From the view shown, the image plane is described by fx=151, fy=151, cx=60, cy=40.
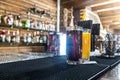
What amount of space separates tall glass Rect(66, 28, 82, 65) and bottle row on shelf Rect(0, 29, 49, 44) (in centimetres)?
268

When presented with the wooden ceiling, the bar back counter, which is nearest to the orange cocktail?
the bar back counter

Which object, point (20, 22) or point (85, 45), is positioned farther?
point (20, 22)

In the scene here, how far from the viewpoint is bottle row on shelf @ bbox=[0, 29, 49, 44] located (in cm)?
339

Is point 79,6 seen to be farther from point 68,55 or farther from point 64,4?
point 68,55

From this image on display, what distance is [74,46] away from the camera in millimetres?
882

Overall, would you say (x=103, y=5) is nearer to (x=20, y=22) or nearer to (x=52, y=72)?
(x=20, y=22)

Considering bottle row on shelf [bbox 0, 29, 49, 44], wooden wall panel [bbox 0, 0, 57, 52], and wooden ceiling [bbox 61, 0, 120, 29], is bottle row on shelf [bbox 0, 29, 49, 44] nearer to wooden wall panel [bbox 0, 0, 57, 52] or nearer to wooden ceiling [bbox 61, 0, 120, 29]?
wooden wall panel [bbox 0, 0, 57, 52]

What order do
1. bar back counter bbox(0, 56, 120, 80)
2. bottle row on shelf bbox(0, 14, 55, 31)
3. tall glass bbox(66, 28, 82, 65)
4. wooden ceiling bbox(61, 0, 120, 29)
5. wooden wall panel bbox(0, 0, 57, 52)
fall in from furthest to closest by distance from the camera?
1. wooden ceiling bbox(61, 0, 120, 29)
2. wooden wall panel bbox(0, 0, 57, 52)
3. bottle row on shelf bbox(0, 14, 55, 31)
4. tall glass bbox(66, 28, 82, 65)
5. bar back counter bbox(0, 56, 120, 80)

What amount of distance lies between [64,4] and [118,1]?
2146 mm

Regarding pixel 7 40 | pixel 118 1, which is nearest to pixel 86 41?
pixel 7 40

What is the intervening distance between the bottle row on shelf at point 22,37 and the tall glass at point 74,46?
2679 millimetres

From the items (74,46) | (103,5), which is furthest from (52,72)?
(103,5)

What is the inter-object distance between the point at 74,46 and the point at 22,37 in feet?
11.2

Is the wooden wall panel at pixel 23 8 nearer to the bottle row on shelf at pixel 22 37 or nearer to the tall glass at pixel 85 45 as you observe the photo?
the bottle row on shelf at pixel 22 37
